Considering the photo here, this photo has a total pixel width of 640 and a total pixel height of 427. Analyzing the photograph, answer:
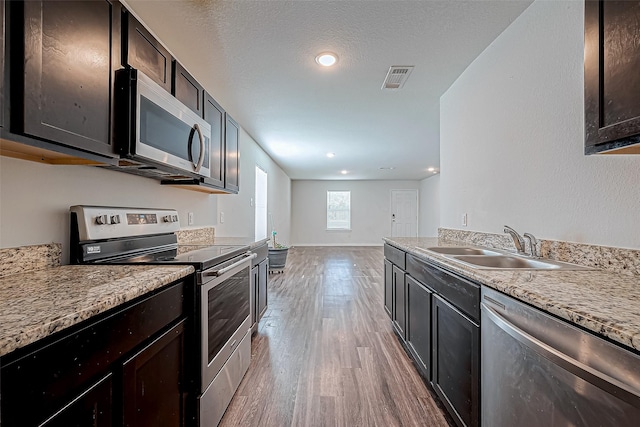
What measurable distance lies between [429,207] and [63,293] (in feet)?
31.9

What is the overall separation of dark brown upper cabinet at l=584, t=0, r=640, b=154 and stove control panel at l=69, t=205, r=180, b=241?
224 centimetres

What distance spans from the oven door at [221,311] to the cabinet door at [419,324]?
123 cm

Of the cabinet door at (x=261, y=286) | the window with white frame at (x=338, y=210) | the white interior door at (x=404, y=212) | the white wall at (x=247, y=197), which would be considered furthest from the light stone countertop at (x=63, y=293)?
the white interior door at (x=404, y=212)

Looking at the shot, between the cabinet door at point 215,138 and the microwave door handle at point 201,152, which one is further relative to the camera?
the cabinet door at point 215,138

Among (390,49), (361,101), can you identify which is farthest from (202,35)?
(361,101)

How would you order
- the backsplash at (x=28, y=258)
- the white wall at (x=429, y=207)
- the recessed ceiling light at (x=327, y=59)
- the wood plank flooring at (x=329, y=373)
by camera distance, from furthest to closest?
1. the white wall at (x=429, y=207)
2. the recessed ceiling light at (x=327, y=59)
3. the wood plank flooring at (x=329, y=373)
4. the backsplash at (x=28, y=258)

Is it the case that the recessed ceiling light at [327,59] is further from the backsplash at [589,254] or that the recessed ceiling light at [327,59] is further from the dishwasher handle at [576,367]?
the dishwasher handle at [576,367]

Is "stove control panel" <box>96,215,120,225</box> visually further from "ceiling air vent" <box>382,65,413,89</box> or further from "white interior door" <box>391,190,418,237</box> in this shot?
"white interior door" <box>391,190,418,237</box>

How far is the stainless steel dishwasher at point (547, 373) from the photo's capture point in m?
0.67

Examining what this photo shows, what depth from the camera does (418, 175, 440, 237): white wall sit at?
895 cm

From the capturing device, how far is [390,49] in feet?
7.06

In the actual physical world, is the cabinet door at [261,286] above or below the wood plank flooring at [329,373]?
above

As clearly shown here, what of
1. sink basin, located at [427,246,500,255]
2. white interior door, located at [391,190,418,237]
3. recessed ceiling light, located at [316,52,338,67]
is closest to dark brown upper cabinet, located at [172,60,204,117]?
recessed ceiling light, located at [316,52,338,67]

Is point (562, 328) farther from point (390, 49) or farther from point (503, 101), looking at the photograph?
point (390, 49)
